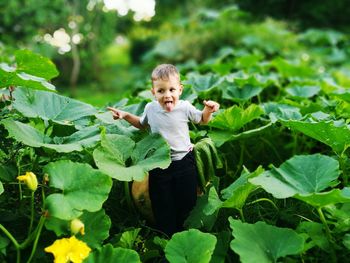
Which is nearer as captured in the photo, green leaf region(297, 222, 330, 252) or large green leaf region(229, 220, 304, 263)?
large green leaf region(229, 220, 304, 263)

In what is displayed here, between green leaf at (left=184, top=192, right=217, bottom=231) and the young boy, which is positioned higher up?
the young boy

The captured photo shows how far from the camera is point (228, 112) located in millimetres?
2469

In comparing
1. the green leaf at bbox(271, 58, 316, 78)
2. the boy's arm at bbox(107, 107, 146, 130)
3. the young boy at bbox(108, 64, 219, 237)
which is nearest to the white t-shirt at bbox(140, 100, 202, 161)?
the young boy at bbox(108, 64, 219, 237)

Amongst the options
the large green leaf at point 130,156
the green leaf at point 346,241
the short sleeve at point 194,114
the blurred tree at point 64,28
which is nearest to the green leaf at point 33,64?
the large green leaf at point 130,156

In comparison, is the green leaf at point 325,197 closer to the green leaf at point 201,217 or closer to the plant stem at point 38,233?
the green leaf at point 201,217

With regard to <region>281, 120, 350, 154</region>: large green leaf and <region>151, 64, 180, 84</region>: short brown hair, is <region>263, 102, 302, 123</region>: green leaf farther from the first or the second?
<region>151, 64, 180, 84</region>: short brown hair

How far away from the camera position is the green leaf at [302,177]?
1852mm

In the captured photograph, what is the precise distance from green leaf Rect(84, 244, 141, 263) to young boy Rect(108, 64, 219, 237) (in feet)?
1.32

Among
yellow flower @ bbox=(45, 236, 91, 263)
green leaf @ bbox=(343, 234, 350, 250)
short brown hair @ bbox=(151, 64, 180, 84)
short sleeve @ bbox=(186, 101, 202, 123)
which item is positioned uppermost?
short brown hair @ bbox=(151, 64, 180, 84)

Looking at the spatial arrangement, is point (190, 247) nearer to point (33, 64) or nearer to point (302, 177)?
point (302, 177)

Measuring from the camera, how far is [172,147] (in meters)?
2.11

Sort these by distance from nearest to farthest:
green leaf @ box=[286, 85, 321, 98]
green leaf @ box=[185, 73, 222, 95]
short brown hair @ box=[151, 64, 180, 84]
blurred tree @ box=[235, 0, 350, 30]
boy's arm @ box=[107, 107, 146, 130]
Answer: short brown hair @ box=[151, 64, 180, 84]
boy's arm @ box=[107, 107, 146, 130]
green leaf @ box=[185, 73, 222, 95]
green leaf @ box=[286, 85, 321, 98]
blurred tree @ box=[235, 0, 350, 30]

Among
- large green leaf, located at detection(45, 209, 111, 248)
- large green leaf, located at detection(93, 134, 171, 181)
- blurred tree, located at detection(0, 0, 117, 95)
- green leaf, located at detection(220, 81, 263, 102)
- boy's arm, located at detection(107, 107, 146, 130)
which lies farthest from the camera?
blurred tree, located at detection(0, 0, 117, 95)

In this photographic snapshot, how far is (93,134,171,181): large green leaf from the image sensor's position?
1.90 m
